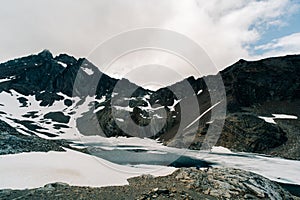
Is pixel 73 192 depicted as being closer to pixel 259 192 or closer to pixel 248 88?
pixel 259 192

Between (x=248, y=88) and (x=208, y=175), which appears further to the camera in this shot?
(x=248, y=88)

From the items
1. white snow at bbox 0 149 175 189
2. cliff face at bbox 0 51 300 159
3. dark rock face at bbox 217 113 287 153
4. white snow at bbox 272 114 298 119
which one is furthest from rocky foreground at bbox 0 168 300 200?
white snow at bbox 272 114 298 119

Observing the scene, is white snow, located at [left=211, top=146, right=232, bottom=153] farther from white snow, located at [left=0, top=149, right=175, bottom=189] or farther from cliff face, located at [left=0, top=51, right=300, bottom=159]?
white snow, located at [left=0, top=149, right=175, bottom=189]

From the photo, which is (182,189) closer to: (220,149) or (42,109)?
(220,149)

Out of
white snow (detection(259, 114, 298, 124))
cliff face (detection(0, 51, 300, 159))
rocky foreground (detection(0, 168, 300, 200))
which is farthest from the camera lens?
white snow (detection(259, 114, 298, 124))

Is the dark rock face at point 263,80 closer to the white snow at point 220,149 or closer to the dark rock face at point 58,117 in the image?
the white snow at point 220,149

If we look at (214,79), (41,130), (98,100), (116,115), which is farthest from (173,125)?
(98,100)

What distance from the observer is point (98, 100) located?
187000mm

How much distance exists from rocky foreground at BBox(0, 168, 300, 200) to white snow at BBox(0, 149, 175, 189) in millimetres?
1223

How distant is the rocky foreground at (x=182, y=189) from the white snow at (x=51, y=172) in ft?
4.01

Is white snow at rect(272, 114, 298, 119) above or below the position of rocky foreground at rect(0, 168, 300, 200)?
above

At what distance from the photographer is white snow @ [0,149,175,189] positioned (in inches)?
659

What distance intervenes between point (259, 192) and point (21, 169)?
55.5ft

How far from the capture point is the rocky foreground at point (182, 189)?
47.1ft
